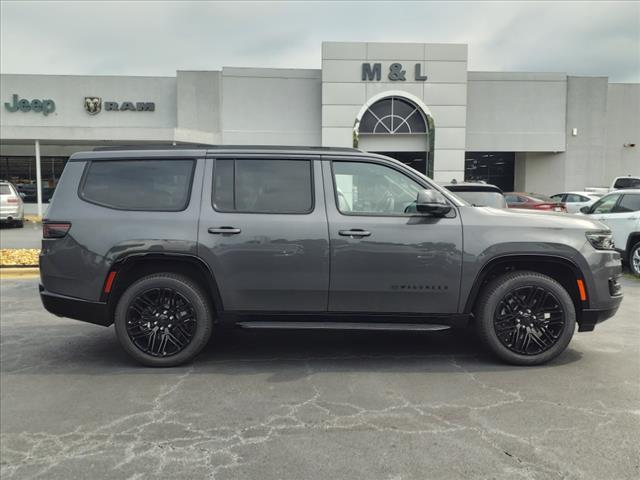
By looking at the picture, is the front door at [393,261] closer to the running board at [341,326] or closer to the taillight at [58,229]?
the running board at [341,326]

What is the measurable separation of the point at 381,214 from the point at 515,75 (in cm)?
2642

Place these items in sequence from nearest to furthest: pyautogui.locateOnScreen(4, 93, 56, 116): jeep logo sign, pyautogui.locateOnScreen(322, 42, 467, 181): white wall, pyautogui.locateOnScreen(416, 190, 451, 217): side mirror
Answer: pyautogui.locateOnScreen(416, 190, 451, 217): side mirror
pyautogui.locateOnScreen(322, 42, 467, 181): white wall
pyautogui.locateOnScreen(4, 93, 56, 116): jeep logo sign

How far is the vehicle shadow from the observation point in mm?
4734

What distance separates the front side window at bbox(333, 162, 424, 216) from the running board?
38.8 inches

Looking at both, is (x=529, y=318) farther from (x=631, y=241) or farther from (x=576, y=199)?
(x=576, y=199)

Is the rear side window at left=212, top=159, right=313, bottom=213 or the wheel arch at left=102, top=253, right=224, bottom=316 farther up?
the rear side window at left=212, top=159, right=313, bottom=213

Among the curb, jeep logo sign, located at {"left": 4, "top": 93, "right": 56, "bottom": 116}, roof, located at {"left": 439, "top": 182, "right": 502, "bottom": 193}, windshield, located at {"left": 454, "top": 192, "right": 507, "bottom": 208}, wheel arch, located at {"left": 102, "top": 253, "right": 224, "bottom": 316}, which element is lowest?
the curb

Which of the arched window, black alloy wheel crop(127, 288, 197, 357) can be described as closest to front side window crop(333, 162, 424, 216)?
black alloy wheel crop(127, 288, 197, 357)

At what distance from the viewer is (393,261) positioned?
14.9 feet

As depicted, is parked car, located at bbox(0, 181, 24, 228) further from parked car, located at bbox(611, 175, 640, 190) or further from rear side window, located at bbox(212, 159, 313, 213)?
parked car, located at bbox(611, 175, 640, 190)

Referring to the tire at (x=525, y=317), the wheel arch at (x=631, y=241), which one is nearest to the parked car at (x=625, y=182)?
the wheel arch at (x=631, y=241)

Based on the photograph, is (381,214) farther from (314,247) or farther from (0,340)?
(0,340)

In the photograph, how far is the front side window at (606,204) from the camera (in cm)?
1042

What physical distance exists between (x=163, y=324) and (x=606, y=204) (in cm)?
942
